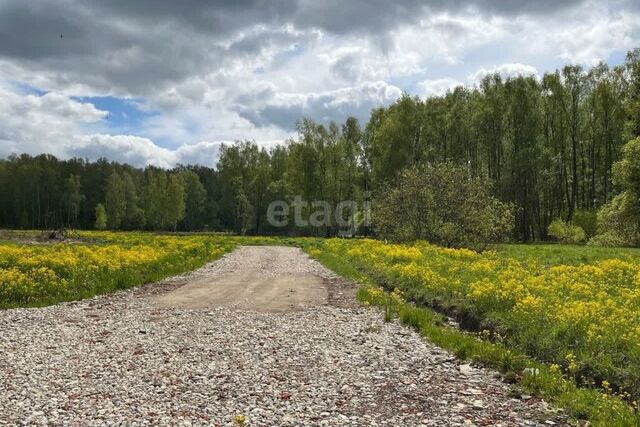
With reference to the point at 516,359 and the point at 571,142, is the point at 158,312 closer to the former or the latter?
the point at 516,359

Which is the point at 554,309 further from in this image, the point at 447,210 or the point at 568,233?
the point at 568,233

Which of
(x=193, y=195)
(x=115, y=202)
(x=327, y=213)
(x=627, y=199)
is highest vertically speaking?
(x=193, y=195)

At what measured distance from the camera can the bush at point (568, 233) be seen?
5284 cm

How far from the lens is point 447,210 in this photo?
127 feet

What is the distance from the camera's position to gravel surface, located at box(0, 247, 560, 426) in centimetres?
806

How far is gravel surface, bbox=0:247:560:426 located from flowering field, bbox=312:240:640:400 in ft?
5.87

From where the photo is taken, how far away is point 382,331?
14031 mm

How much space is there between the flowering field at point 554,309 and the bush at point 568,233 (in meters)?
32.9

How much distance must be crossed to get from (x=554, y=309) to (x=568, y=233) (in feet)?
155

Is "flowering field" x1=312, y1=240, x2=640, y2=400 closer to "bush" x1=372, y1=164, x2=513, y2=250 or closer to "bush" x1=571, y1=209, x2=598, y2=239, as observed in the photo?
"bush" x1=372, y1=164, x2=513, y2=250

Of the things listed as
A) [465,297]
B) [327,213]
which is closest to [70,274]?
[465,297]

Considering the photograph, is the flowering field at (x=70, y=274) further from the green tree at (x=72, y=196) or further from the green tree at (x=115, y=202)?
the green tree at (x=72, y=196)

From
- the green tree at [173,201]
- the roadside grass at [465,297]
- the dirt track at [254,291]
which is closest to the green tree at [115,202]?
the green tree at [173,201]

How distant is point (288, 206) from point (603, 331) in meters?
96.5
